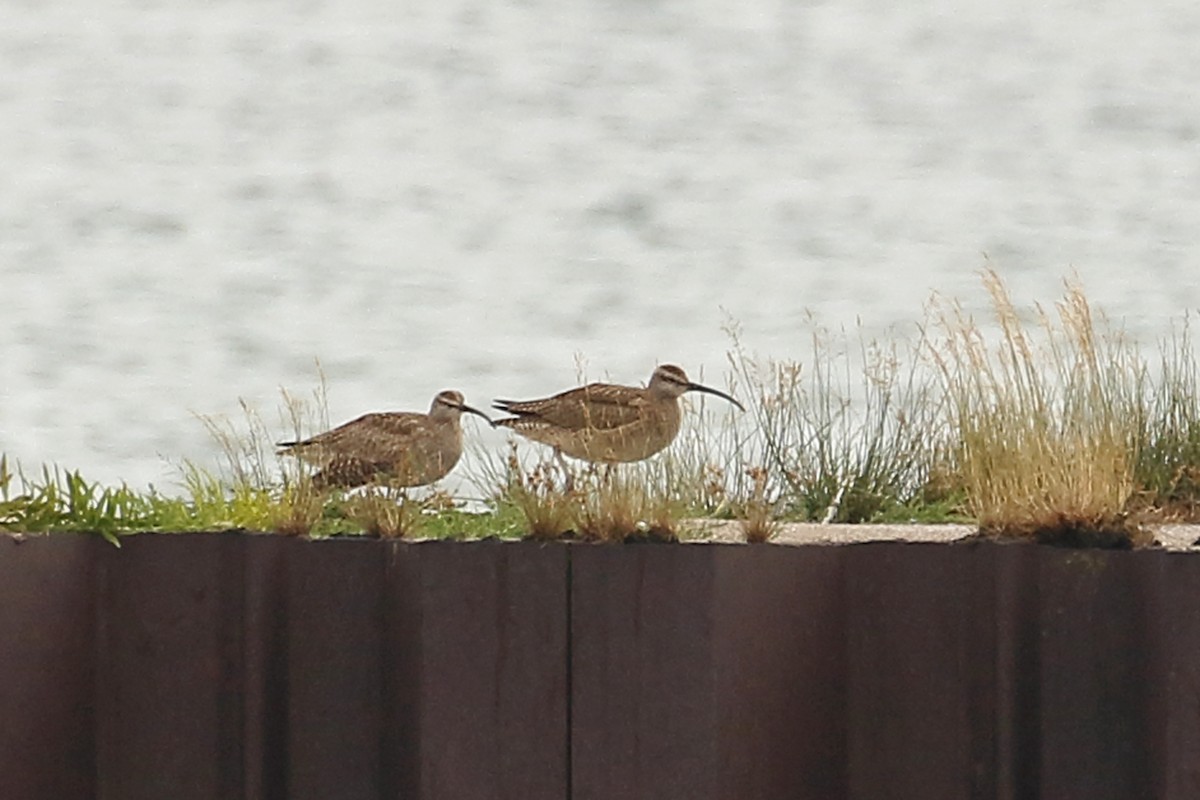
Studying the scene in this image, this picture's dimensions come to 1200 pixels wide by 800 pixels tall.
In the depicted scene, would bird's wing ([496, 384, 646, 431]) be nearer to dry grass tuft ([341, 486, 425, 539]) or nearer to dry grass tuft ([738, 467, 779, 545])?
dry grass tuft ([341, 486, 425, 539])

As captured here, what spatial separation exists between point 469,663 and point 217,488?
224 cm

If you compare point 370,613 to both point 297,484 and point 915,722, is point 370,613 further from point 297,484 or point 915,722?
point 915,722

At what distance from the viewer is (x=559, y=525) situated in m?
8.77

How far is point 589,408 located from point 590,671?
4.43m

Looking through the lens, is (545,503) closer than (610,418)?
Yes

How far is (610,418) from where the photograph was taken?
12.5m

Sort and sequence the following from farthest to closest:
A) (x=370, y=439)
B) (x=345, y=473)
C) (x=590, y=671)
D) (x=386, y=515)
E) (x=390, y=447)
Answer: (x=370, y=439)
(x=390, y=447)
(x=345, y=473)
(x=386, y=515)
(x=590, y=671)

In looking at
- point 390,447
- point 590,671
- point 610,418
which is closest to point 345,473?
point 390,447

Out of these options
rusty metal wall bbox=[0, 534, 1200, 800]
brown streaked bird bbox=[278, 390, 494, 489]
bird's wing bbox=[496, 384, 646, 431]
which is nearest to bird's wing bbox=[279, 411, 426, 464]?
brown streaked bird bbox=[278, 390, 494, 489]

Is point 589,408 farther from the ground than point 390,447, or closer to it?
farther from the ground

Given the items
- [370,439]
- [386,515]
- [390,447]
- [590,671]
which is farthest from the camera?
[370,439]

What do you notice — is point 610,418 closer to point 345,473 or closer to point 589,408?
point 589,408

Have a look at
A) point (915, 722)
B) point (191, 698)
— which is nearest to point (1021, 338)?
point (915, 722)

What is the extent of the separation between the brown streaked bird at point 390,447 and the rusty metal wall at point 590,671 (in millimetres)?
1940
